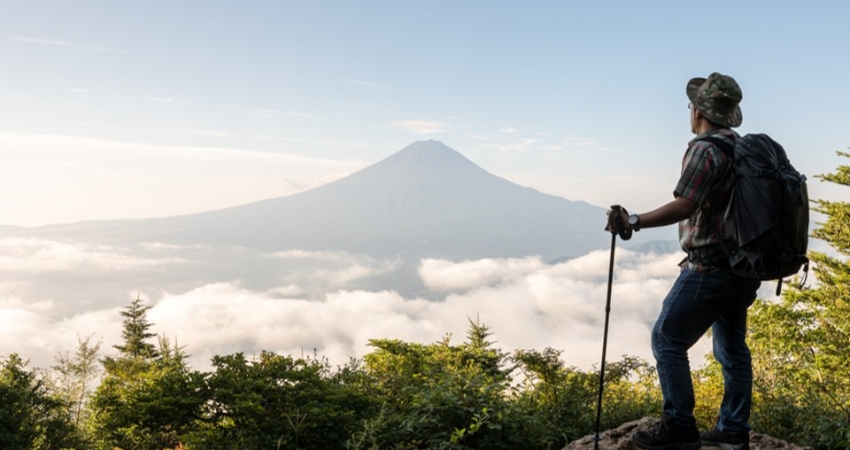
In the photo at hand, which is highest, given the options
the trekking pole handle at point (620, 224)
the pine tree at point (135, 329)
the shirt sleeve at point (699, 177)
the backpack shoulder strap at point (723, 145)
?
the backpack shoulder strap at point (723, 145)

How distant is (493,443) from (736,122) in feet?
8.73

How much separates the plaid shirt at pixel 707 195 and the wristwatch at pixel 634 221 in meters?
0.24

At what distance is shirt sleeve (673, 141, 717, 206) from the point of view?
3.21 meters

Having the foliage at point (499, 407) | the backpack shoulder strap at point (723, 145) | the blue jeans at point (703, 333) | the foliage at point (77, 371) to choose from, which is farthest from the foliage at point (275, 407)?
the foliage at point (77, 371)

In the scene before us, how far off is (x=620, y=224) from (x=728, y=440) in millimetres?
1540

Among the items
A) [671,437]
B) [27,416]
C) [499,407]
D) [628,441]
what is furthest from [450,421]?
[27,416]

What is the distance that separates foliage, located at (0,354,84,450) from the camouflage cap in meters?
12.9

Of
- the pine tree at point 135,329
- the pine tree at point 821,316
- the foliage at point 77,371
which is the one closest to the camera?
the pine tree at point 821,316

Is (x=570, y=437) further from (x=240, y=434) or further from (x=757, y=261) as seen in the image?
(x=240, y=434)

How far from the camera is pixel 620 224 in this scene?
3479 millimetres

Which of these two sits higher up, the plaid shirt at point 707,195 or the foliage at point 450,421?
the plaid shirt at point 707,195

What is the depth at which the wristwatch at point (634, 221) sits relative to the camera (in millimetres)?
3371

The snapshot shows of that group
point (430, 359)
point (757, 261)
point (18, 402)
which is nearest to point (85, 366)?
point (18, 402)

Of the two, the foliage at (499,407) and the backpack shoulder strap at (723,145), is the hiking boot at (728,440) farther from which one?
the backpack shoulder strap at (723,145)
